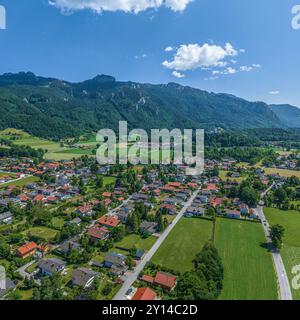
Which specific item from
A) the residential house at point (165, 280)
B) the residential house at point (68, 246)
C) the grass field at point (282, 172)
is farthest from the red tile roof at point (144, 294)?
the grass field at point (282, 172)

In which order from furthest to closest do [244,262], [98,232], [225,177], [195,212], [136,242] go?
Answer: [225,177] → [195,212] → [98,232] → [136,242] → [244,262]

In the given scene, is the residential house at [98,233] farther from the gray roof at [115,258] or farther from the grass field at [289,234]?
the grass field at [289,234]

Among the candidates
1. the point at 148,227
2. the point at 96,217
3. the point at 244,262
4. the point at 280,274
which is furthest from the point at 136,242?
the point at 280,274

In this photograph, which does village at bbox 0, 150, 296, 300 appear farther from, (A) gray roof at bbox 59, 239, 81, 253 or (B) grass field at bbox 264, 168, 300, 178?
(B) grass field at bbox 264, 168, 300, 178

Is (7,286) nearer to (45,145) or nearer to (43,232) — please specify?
(43,232)

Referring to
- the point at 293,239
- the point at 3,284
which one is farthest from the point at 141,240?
the point at 293,239
